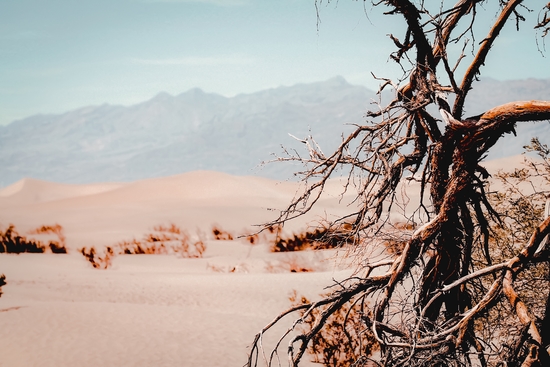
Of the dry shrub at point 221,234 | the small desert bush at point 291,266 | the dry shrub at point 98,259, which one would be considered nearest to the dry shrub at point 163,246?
the dry shrub at point 98,259

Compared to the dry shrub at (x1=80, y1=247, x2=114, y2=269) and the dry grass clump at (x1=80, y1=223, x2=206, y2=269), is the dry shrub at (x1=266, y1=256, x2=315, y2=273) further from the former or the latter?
the dry shrub at (x1=80, y1=247, x2=114, y2=269)

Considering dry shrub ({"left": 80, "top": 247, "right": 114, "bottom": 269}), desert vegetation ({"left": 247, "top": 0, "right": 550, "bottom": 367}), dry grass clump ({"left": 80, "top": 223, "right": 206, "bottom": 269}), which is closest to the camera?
desert vegetation ({"left": 247, "top": 0, "right": 550, "bottom": 367})

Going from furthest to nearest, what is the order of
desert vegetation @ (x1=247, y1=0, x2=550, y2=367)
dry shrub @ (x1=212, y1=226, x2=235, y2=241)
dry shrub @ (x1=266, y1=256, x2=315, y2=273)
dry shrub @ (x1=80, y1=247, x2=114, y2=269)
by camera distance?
1. dry shrub @ (x1=212, y1=226, x2=235, y2=241)
2. dry shrub @ (x1=80, y1=247, x2=114, y2=269)
3. dry shrub @ (x1=266, y1=256, x2=315, y2=273)
4. desert vegetation @ (x1=247, y1=0, x2=550, y2=367)

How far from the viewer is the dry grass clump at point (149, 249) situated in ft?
59.9

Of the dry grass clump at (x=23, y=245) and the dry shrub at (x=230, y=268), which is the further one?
the dry grass clump at (x=23, y=245)

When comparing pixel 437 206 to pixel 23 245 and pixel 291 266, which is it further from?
pixel 23 245

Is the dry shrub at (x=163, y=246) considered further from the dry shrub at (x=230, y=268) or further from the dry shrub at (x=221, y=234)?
the dry shrub at (x=221, y=234)

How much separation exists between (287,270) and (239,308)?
500 centimetres

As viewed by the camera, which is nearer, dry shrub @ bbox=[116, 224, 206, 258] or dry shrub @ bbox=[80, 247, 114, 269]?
dry shrub @ bbox=[80, 247, 114, 269]

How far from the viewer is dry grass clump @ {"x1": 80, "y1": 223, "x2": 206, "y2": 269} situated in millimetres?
18261

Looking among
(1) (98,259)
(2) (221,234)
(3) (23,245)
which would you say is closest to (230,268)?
(1) (98,259)

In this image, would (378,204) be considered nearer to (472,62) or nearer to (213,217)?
(472,62)

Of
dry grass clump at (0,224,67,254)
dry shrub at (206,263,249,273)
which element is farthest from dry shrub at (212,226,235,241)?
dry shrub at (206,263,249,273)

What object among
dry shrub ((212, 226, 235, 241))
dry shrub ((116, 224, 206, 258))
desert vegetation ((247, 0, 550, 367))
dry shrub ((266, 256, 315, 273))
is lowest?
dry shrub ((266, 256, 315, 273))
